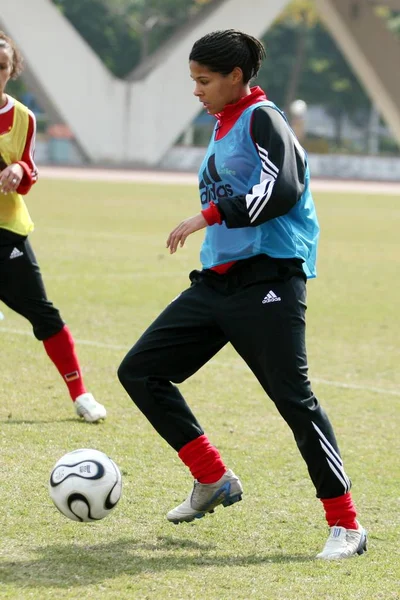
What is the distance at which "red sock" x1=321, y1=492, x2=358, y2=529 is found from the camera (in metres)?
4.65

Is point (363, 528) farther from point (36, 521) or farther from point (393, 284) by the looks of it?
point (393, 284)

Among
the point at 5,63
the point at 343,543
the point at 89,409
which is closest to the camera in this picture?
the point at 343,543

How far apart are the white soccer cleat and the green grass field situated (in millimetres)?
65

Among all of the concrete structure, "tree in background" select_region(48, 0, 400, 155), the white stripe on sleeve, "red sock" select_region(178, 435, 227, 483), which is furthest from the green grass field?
"tree in background" select_region(48, 0, 400, 155)

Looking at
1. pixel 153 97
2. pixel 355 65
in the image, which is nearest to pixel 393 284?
pixel 153 97

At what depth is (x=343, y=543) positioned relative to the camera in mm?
4578

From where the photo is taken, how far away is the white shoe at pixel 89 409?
6.89m

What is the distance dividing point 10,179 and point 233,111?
1.94 metres

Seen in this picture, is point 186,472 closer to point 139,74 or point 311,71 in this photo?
point 139,74

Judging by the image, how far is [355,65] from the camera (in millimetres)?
55969

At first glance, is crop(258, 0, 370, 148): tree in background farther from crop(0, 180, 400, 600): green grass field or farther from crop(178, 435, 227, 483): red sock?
crop(178, 435, 227, 483): red sock

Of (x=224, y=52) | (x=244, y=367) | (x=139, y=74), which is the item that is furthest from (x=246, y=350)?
(x=139, y=74)

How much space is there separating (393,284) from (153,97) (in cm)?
3724

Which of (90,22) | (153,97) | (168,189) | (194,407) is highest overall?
(194,407)
